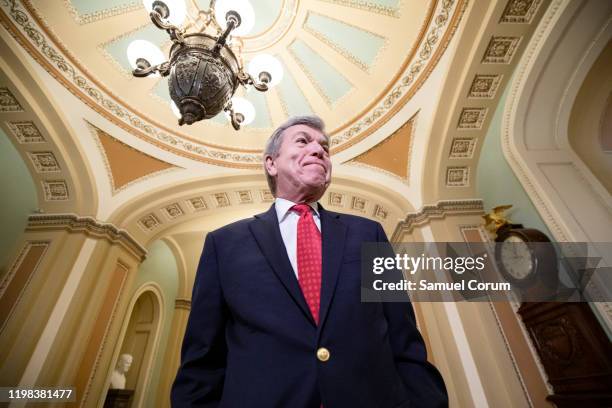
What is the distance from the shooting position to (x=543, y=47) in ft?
10.4

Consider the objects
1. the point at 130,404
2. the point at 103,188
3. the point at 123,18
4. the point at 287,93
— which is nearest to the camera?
the point at 123,18

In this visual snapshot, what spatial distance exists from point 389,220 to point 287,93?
347 cm

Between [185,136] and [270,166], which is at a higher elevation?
[185,136]

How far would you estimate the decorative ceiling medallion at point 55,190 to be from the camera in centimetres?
513

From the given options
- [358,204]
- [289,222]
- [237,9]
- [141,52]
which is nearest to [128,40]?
[141,52]

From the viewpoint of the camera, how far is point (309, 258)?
1104mm

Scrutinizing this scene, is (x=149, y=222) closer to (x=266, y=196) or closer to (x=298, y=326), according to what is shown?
(x=266, y=196)

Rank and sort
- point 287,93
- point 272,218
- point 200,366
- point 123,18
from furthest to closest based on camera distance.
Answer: point 287,93, point 123,18, point 272,218, point 200,366

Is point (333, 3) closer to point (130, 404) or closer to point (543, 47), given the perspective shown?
point (543, 47)

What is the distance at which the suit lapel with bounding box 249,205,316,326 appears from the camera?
958 mm

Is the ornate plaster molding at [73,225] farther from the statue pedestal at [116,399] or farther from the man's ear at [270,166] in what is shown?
the man's ear at [270,166]

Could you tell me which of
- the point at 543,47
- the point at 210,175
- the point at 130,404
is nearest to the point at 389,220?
the point at 543,47

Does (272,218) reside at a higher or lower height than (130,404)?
higher

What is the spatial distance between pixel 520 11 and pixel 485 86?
36.7 inches
